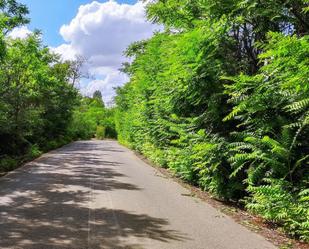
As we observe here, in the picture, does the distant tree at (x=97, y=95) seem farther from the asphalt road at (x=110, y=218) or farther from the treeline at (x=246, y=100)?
the asphalt road at (x=110, y=218)

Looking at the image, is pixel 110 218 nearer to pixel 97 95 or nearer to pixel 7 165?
pixel 7 165

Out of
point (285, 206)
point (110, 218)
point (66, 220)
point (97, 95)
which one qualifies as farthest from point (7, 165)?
point (97, 95)

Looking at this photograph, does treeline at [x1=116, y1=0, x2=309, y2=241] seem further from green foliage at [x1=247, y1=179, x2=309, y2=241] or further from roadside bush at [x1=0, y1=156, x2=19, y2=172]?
roadside bush at [x1=0, y1=156, x2=19, y2=172]

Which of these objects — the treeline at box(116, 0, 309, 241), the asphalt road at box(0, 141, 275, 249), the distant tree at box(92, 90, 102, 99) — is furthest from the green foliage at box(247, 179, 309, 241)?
the distant tree at box(92, 90, 102, 99)

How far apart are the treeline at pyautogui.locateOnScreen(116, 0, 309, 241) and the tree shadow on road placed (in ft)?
7.03

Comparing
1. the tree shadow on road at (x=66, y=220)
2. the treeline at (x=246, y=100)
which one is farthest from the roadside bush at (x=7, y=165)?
the treeline at (x=246, y=100)

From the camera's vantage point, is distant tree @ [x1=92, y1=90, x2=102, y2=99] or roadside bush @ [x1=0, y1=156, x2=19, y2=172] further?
distant tree @ [x1=92, y1=90, x2=102, y2=99]

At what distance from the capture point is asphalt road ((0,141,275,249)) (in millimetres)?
6566

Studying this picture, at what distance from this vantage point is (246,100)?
8.27 metres

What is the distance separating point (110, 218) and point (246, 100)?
3.80 m

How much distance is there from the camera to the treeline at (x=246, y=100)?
23.1 feet

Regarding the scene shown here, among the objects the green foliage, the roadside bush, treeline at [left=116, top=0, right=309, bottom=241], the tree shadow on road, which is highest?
treeline at [left=116, top=0, right=309, bottom=241]

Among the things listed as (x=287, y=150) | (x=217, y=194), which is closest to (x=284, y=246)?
(x=287, y=150)

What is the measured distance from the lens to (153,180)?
47.2 feet
